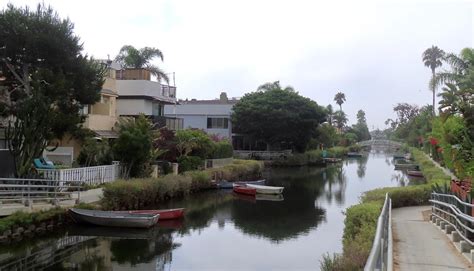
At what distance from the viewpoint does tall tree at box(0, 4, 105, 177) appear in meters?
23.8

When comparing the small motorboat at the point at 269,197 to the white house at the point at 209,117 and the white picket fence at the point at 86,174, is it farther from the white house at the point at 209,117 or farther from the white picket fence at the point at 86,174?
the white house at the point at 209,117

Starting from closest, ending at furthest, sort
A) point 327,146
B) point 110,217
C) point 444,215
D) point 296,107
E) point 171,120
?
point 444,215
point 110,217
point 171,120
point 296,107
point 327,146

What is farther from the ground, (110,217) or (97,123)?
(97,123)

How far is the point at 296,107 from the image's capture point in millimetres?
71125

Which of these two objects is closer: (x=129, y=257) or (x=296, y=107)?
(x=129, y=257)

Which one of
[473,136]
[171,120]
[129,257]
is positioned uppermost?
[171,120]

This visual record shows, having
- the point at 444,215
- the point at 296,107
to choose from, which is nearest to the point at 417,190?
the point at 444,215

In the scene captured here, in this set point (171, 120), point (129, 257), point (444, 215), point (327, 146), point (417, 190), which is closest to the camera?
point (444, 215)

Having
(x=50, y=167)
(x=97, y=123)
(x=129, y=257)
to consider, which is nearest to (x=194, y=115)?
(x=97, y=123)

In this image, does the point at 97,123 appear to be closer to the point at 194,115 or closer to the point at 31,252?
the point at 31,252

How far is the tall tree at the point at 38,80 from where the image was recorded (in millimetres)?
23797

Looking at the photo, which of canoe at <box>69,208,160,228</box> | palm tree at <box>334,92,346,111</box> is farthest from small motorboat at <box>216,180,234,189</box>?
palm tree at <box>334,92,346,111</box>

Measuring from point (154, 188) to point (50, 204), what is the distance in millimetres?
8598

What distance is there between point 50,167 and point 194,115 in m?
49.6
